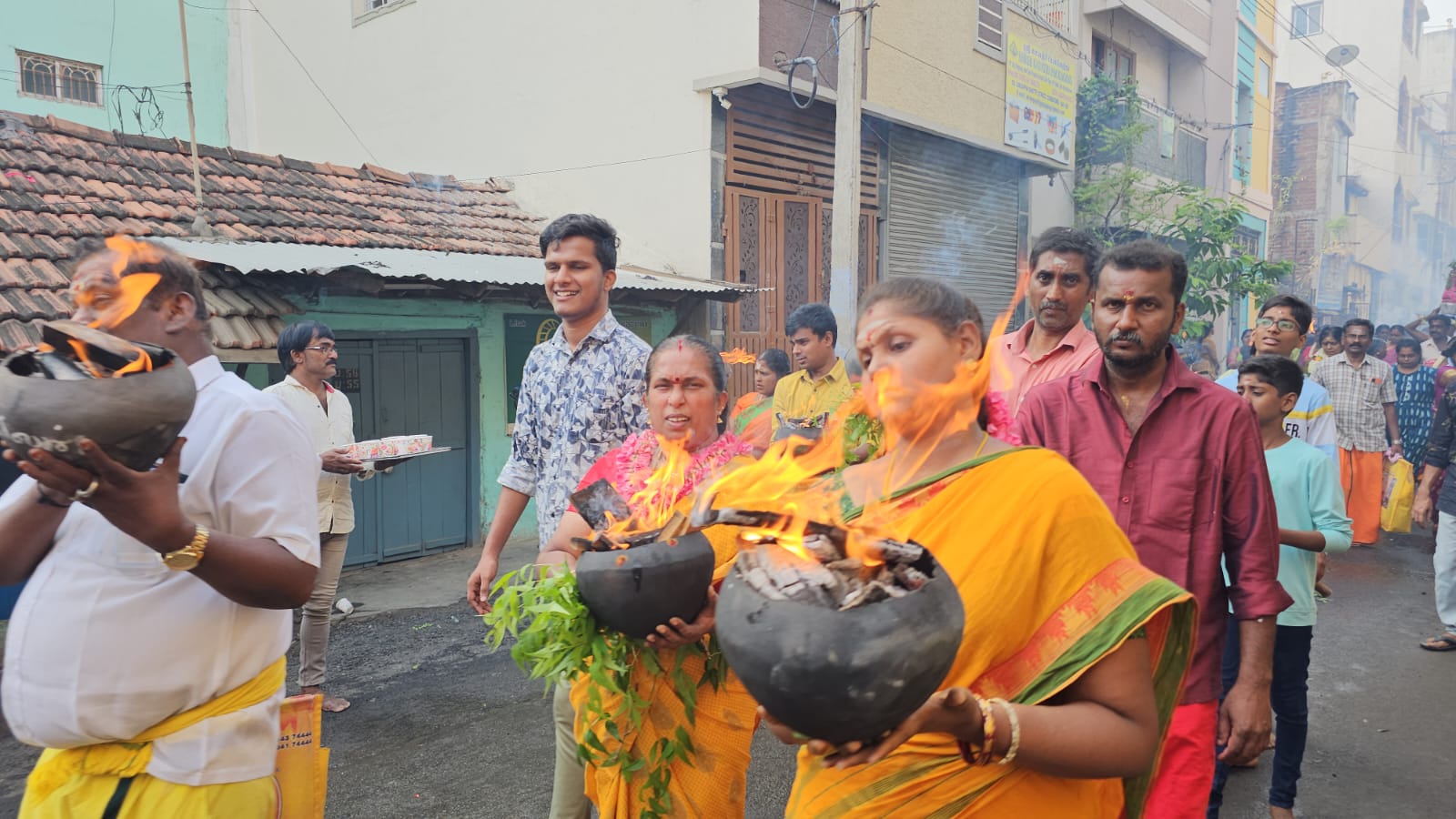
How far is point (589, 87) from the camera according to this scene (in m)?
11.2

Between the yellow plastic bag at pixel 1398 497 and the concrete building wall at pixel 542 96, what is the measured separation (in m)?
8.10

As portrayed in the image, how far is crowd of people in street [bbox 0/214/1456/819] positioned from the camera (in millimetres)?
1677

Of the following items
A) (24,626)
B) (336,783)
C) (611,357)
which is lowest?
(336,783)

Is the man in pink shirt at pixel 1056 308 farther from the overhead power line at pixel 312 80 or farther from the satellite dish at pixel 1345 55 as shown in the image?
the satellite dish at pixel 1345 55

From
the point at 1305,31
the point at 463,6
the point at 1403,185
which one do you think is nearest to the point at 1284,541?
the point at 463,6

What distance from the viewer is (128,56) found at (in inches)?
577

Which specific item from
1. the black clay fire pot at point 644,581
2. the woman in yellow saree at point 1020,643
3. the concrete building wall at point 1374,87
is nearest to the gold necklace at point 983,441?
the woman in yellow saree at point 1020,643

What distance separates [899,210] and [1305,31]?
130 ft

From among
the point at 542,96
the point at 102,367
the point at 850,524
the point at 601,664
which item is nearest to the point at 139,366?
the point at 102,367

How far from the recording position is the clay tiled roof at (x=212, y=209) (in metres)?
6.84

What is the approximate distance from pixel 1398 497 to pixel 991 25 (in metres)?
8.59

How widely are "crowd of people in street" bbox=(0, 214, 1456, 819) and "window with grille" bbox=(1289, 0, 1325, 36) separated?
47944 mm

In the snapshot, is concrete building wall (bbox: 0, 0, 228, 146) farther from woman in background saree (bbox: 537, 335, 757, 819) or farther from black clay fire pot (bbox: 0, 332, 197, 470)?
black clay fire pot (bbox: 0, 332, 197, 470)

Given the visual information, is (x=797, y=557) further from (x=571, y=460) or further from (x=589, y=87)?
(x=589, y=87)
